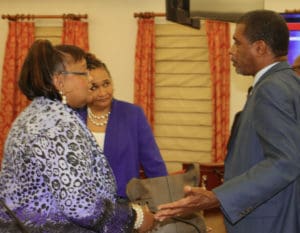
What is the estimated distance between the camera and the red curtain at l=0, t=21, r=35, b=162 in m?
6.21

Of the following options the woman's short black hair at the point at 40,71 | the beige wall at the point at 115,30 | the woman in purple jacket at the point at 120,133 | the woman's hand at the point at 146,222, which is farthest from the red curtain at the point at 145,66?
the woman's short black hair at the point at 40,71

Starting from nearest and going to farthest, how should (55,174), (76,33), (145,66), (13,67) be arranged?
(55,174), (145,66), (76,33), (13,67)

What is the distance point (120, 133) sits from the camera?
2689 mm

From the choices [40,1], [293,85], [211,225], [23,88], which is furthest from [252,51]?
[40,1]

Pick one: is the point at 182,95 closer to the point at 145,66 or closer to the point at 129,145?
the point at 145,66

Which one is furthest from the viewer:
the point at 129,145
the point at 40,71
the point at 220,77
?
the point at 220,77

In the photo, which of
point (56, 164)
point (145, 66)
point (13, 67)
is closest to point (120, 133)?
point (56, 164)

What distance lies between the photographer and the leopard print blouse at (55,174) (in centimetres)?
162

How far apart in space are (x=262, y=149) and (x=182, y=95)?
4075 mm

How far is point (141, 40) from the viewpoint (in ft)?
19.3

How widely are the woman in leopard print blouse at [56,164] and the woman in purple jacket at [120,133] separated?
79 centimetres

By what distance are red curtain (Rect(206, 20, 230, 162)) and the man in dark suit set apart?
3.57 metres

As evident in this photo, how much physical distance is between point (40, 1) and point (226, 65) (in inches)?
101

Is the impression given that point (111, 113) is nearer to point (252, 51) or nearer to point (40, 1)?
point (252, 51)
